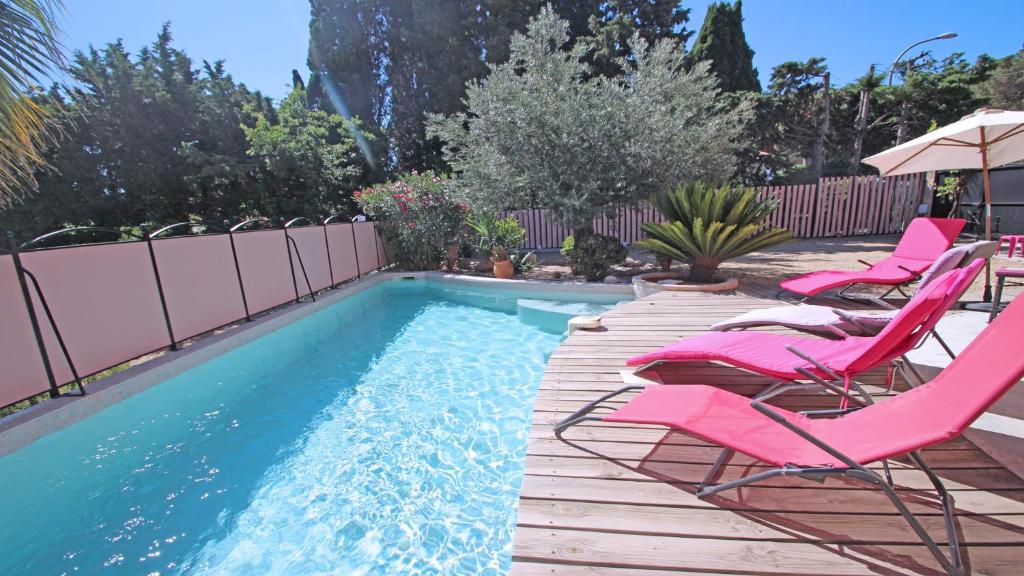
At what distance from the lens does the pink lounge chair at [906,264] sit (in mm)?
4484

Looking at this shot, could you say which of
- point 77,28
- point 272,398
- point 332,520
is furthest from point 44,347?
point 332,520

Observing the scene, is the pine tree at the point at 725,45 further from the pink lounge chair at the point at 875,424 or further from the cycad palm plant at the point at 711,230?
the pink lounge chair at the point at 875,424

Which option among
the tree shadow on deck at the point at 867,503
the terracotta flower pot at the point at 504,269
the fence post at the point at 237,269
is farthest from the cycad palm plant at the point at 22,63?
the terracotta flower pot at the point at 504,269

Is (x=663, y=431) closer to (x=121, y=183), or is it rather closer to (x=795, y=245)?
(x=795, y=245)

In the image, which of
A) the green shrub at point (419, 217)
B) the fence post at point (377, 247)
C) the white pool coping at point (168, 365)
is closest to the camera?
the white pool coping at point (168, 365)

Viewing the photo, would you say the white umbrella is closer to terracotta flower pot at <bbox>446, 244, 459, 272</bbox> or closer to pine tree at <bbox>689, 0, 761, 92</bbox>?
terracotta flower pot at <bbox>446, 244, 459, 272</bbox>

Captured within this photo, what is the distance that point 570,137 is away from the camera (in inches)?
296

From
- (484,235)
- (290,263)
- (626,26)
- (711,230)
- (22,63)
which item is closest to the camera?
(22,63)

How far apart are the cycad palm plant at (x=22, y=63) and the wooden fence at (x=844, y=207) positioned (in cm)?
959

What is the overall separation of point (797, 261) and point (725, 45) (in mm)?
14318

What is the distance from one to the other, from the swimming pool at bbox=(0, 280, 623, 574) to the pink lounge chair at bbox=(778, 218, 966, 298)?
3.18 meters

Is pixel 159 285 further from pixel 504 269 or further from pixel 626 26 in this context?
pixel 626 26

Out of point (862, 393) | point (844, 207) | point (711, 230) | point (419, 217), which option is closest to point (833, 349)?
point (862, 393)

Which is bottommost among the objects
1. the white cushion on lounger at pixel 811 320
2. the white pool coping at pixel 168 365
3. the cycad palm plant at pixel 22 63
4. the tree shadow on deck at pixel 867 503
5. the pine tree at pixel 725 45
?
the white pool coping at pixel 168 365
